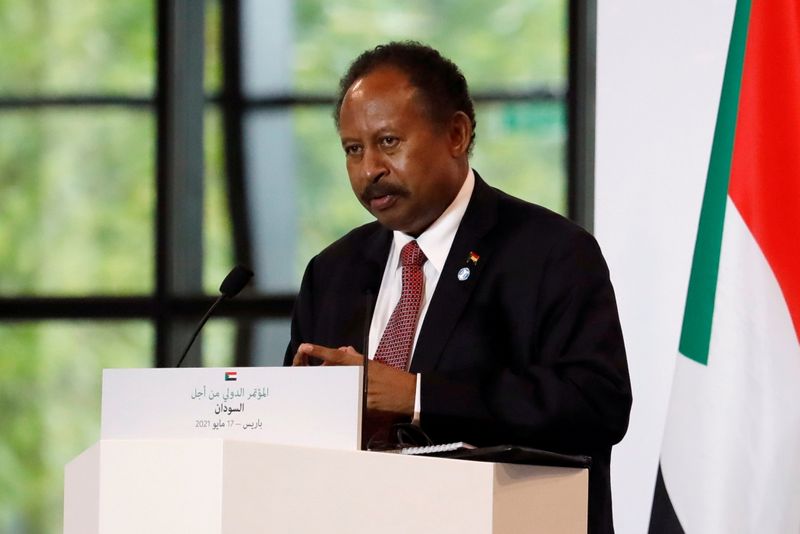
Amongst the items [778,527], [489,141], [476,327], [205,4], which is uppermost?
[205,4]

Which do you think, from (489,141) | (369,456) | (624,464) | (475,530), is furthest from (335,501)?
(489,141)

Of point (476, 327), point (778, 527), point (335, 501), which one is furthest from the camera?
point (778, 527)

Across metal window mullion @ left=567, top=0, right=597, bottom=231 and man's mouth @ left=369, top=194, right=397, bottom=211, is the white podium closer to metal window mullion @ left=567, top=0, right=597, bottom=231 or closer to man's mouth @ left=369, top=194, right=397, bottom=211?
man's mouth @ left=369, top=194, right=397, bottom=211

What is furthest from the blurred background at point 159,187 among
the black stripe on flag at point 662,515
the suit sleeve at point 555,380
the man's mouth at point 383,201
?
the suit sleeve at point 555,380

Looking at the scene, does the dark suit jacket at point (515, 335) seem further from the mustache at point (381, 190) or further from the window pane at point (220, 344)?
the window pane at point (220, 344)

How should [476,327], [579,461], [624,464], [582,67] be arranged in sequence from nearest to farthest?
[579,461]
[476,327]
[624,464]
[582,67]

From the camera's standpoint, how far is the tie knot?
3068 millimetres

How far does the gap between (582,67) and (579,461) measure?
3.09 meters

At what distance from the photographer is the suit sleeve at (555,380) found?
2.64 m

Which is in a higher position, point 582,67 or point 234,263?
point 582,67

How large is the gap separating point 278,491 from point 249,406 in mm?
157

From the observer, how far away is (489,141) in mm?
5293

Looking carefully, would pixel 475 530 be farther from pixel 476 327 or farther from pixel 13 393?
pixel 13 393

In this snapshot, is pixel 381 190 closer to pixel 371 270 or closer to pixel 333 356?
pixel 371 270
